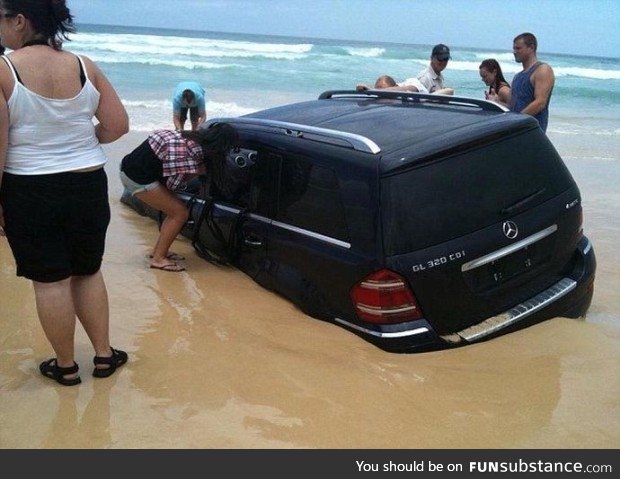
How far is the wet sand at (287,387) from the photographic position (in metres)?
3.17

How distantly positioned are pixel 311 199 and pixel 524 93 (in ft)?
12.2

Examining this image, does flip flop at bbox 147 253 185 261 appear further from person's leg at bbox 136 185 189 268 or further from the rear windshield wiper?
the rear windshield wiper

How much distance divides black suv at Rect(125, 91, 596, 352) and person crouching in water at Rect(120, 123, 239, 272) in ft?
1.25

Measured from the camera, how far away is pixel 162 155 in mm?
5156

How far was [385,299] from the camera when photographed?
365 cm

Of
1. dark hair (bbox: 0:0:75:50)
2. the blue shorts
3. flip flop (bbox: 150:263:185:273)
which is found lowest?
flip flop (bbox: 150:263:185:273)

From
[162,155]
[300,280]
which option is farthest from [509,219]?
[162,155]

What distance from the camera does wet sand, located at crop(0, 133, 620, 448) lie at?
3.17 meters

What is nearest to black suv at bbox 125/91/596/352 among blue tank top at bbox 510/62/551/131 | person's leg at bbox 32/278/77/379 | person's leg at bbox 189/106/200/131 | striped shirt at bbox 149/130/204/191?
striped shirt at bbox 149/130/204/191

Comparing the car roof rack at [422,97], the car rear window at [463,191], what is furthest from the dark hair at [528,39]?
the car rear window at [463,191]

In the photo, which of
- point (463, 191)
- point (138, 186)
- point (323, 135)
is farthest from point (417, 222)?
point (138, 186)

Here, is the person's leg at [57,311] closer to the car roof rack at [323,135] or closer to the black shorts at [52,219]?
the black shorts at [52,219]

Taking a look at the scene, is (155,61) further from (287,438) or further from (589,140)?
(287,438)

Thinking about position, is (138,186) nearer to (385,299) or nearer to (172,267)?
(172,267)
